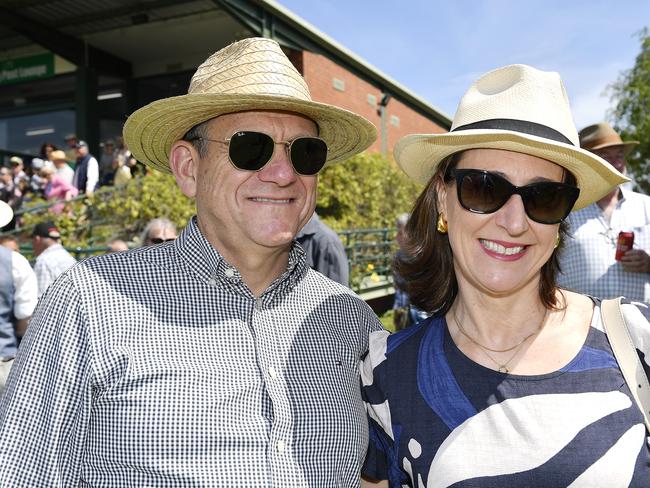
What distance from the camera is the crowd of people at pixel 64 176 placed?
39.0 feet

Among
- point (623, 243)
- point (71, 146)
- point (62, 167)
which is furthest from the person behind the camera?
point (71, 146)

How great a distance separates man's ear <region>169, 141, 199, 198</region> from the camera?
264cm

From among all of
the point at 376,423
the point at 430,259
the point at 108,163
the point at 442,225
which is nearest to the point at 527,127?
the point at 442,225

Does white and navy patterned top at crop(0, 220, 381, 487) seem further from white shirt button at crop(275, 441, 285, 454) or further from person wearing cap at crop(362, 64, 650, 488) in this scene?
person wearing cap at crop(362, 64, 650, 488)

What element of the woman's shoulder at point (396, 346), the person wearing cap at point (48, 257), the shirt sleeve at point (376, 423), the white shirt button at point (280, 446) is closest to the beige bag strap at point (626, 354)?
the woman's shoulder at point (396, 346)

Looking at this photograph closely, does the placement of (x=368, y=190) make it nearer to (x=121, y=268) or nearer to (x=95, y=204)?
(x=95, y=204)

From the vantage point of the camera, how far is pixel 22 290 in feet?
18.8

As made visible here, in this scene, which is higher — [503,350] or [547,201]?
[547,201]

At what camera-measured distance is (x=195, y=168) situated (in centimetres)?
263

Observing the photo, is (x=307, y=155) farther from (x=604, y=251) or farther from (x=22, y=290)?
(x=22, y=290)

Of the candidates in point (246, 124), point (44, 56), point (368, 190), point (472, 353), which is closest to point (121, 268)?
point (246, 124)

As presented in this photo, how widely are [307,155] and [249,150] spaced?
0.25 m

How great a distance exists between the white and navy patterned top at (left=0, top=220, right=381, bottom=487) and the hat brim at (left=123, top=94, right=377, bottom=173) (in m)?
0.52

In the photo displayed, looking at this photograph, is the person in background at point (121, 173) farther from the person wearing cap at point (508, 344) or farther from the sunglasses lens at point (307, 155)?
the person wearing cap at point (508, 344)
